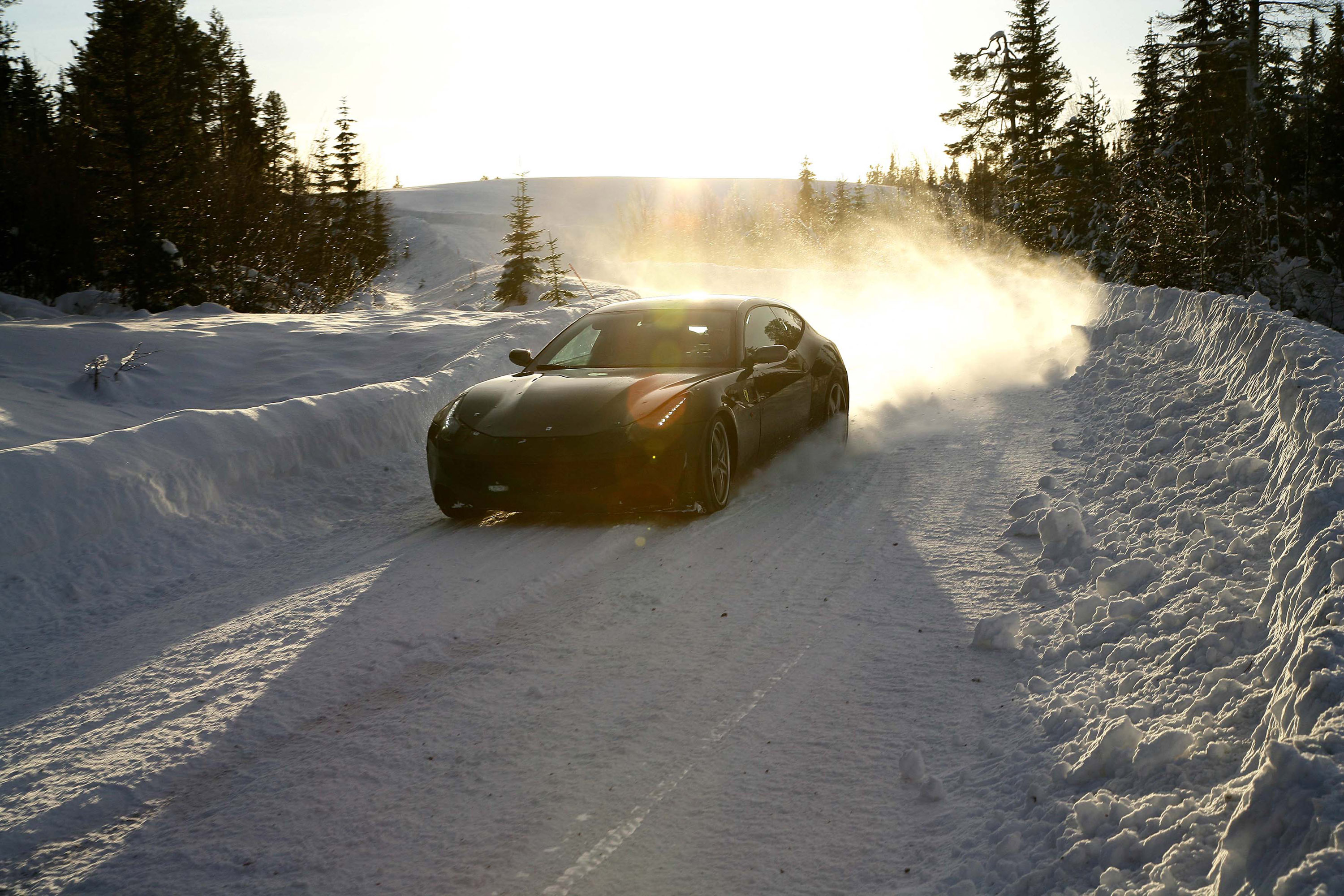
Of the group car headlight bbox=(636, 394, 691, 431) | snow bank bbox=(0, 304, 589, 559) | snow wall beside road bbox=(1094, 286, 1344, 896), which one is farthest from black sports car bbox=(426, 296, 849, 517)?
snow wall beside road bbox=(1094, 286, 1344, 896)

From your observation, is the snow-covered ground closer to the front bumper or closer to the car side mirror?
the front bumper

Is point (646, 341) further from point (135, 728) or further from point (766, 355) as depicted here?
point (135, 728)

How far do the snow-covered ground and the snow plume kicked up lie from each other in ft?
11.1

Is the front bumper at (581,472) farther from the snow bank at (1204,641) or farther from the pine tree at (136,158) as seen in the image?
the pine tree at (136,158)

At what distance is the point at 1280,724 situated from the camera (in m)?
2.63

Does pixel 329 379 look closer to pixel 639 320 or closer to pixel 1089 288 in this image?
pixel 639 320

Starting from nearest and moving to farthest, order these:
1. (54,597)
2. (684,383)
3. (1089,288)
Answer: (54,597) → (684,383) → (1089,288)

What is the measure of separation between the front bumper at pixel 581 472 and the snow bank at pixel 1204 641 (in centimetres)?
212

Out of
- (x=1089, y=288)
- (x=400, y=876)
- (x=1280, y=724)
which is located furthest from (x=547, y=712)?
(x=1089, y=288)

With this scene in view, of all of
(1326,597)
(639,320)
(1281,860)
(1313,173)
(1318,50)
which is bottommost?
(1281,860)

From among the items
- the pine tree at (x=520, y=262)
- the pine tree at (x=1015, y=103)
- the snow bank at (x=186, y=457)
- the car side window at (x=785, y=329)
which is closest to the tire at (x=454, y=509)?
the snow bank at (x=186, y=457)

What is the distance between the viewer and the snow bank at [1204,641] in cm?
229

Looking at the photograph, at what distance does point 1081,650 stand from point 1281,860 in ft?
6.31

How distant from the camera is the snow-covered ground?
8.96 feet
